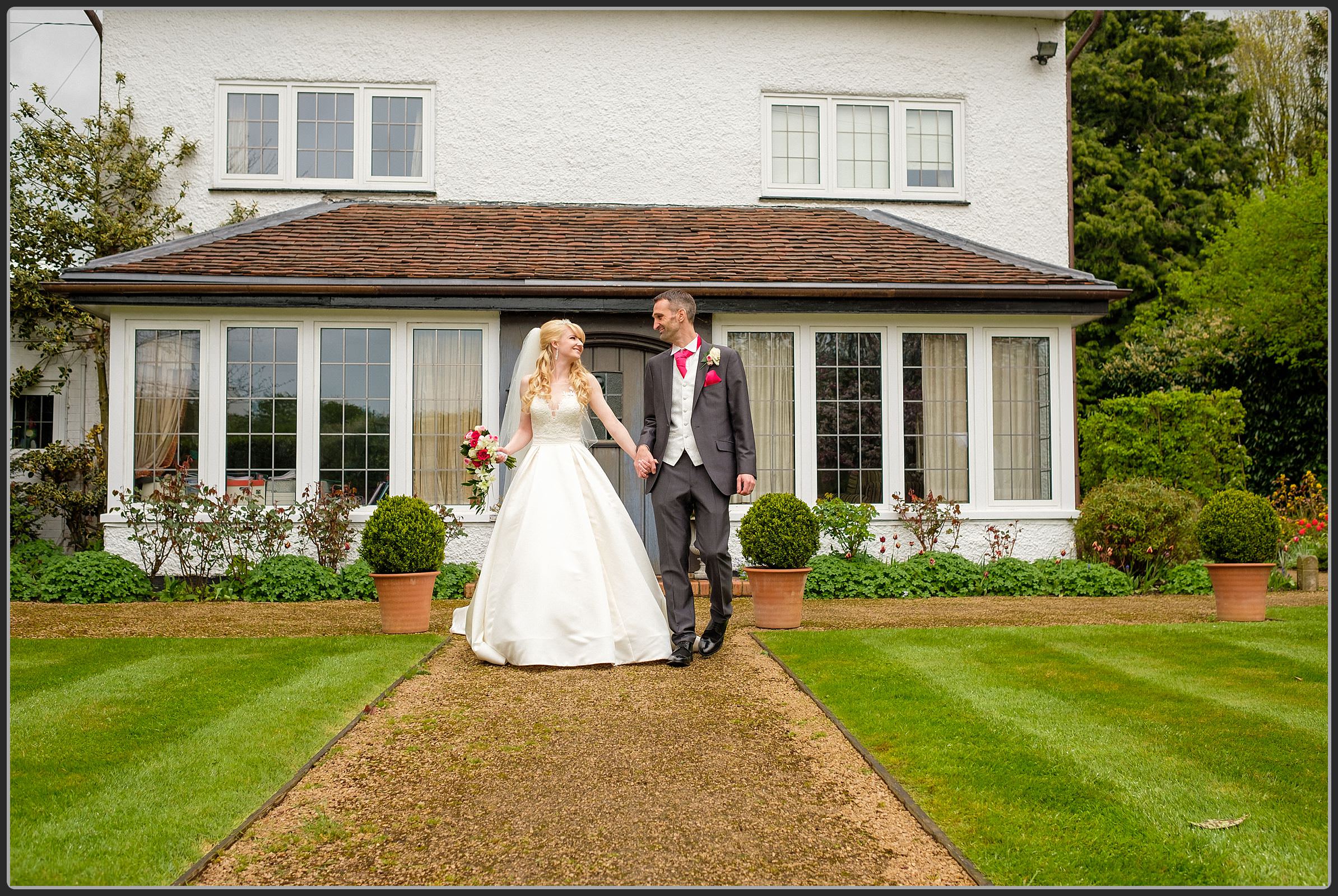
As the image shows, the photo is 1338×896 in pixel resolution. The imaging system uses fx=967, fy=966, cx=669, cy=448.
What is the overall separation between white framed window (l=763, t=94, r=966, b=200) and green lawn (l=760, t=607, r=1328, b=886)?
8.19m

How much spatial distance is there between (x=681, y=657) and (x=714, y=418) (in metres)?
1.50

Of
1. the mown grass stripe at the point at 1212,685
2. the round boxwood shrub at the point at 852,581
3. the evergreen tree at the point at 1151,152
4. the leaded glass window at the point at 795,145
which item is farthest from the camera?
the evergreen tree at the point at 1151,152

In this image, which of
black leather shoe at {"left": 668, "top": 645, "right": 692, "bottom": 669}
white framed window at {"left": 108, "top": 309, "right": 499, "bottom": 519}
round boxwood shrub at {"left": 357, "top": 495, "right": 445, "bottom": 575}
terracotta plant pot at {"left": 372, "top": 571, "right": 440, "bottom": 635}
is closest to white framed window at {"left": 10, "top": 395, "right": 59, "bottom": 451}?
white framed window at {"left": 108, "top": 309, "right": 499, "bottom": 519}

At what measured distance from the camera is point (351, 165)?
13125 mm

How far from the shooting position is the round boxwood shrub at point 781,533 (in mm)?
7469

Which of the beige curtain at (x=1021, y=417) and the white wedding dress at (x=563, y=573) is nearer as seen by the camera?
the white wedding dress at (x=563, y=573)

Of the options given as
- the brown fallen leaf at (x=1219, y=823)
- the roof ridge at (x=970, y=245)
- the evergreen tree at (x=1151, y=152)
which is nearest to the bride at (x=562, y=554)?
the brown fallen leaf at (x=1219, y=823)

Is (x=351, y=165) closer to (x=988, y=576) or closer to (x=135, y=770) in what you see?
(x=988, y=576)

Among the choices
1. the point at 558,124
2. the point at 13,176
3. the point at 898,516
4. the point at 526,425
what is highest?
the point at 558,124

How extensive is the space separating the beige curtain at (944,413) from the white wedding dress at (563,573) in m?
6.09

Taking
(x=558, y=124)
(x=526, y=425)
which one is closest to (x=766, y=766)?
(x=526, y=425)

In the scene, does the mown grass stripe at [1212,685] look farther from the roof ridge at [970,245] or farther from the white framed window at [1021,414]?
the roof ridge at [970,245]

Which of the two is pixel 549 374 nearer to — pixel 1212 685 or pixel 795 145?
pixel 1212 685

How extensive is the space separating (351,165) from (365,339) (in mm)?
3419
